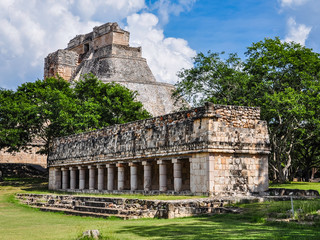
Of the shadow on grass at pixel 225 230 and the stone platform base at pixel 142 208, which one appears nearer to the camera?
the shadow on grass at pixel 225 230

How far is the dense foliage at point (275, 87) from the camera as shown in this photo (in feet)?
92.9

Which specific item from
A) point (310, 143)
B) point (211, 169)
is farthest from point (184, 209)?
point (310, 143)

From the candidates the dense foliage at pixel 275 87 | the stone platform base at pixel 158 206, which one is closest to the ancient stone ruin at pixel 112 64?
the dense foliage at pixel 275 87

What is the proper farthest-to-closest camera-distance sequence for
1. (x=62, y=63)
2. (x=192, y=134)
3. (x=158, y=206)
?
(x=62, y=63) → (x=192, y=134) → (x=158, y=206)

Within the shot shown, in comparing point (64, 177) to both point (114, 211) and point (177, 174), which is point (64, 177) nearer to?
point (177, 174)

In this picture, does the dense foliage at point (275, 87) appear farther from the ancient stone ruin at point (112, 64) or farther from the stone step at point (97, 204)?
the ancient stone ruin at point (112, 64)

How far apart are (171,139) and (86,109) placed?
18.1 m

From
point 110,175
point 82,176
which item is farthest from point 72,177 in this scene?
point 110,175

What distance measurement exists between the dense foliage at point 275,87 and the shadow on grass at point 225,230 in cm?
1690

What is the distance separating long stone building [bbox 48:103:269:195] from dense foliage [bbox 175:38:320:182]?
9.05 m

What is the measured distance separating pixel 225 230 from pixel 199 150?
817 centimetres

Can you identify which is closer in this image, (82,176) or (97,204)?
(97,204)

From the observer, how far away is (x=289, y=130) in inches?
1182

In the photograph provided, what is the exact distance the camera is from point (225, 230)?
32.4ft
